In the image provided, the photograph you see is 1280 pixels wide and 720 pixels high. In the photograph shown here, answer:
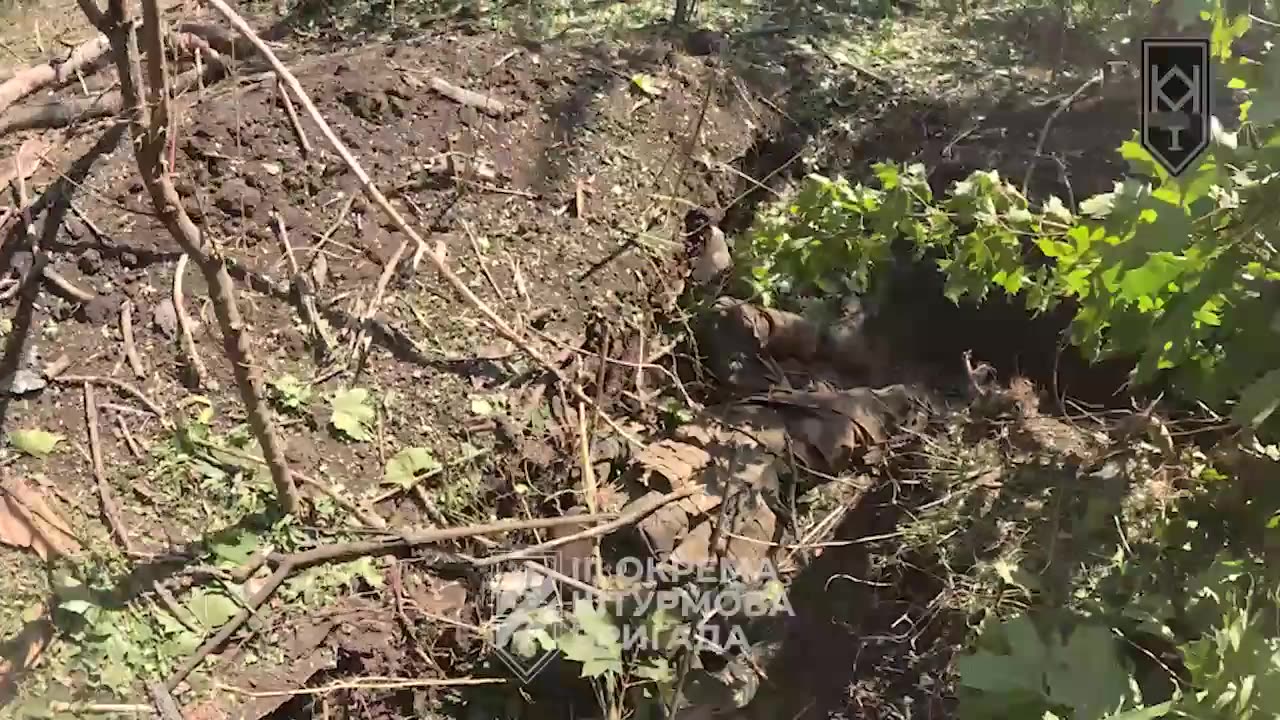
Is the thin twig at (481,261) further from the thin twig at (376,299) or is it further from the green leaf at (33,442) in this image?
the green leaf at (33,442)

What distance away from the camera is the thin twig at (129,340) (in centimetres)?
237

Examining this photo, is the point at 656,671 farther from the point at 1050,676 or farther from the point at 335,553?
the point at 1050,676

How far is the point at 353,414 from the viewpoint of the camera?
2432 millimetres

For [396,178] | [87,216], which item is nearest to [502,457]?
[396,178]

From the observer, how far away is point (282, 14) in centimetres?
370

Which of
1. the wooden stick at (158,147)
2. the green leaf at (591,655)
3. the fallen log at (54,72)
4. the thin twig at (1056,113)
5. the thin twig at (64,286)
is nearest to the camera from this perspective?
the wooden stick at (158,147)

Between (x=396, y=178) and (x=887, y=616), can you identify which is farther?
(x=396, y=178)

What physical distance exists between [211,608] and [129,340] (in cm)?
71

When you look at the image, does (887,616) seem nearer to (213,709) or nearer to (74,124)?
(213,709)

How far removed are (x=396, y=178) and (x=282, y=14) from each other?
1257 mm

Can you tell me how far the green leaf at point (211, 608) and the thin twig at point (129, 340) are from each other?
58 centimetres

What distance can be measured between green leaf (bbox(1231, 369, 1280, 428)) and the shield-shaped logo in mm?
428

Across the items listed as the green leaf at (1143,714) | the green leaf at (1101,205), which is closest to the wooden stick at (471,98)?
the green leaf at (1101,205)

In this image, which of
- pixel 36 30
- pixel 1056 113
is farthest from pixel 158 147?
pixel 1056 113
